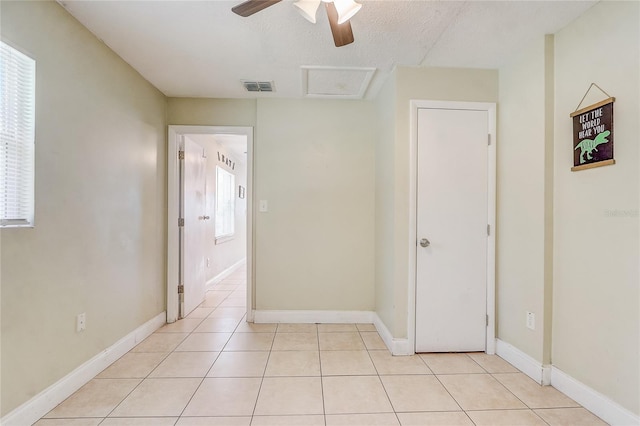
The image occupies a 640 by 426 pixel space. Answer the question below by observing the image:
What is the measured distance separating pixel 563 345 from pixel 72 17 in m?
3.60

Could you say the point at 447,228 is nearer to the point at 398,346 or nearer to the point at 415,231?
the point at 415,231

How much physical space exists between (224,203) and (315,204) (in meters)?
2.97

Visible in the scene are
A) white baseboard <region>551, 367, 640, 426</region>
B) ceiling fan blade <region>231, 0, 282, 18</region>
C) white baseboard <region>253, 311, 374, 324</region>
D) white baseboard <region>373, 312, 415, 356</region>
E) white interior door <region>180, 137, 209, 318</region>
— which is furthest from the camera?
white interior door <region>180, 137, 209, 318</region>

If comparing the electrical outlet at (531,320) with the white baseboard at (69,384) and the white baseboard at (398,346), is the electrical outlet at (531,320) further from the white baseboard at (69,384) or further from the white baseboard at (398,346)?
the white baseboard at (69,384)

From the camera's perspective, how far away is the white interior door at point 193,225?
3.00m

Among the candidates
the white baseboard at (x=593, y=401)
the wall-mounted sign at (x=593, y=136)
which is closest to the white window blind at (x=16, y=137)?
the wall-mounted sign at (x=593, y=136)

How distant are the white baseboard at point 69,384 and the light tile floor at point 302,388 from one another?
0.04 metres

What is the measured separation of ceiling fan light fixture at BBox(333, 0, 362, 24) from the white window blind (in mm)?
1599

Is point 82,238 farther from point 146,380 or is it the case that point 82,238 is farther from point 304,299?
Result: point 304,299

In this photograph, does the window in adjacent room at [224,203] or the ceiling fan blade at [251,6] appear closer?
the ceiling fan blade at [251,6]

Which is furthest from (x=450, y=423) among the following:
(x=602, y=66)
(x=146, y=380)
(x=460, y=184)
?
(x=602, y=66)

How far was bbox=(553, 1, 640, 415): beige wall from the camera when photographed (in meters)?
1.42

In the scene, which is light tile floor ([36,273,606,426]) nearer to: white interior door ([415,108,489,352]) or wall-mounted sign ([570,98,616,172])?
white interior door ([415,108,489,352])

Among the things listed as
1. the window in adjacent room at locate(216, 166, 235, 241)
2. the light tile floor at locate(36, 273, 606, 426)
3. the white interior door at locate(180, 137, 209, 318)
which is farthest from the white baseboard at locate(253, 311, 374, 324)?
the window in adjacent room at locate(216, 166, 235, 241)
